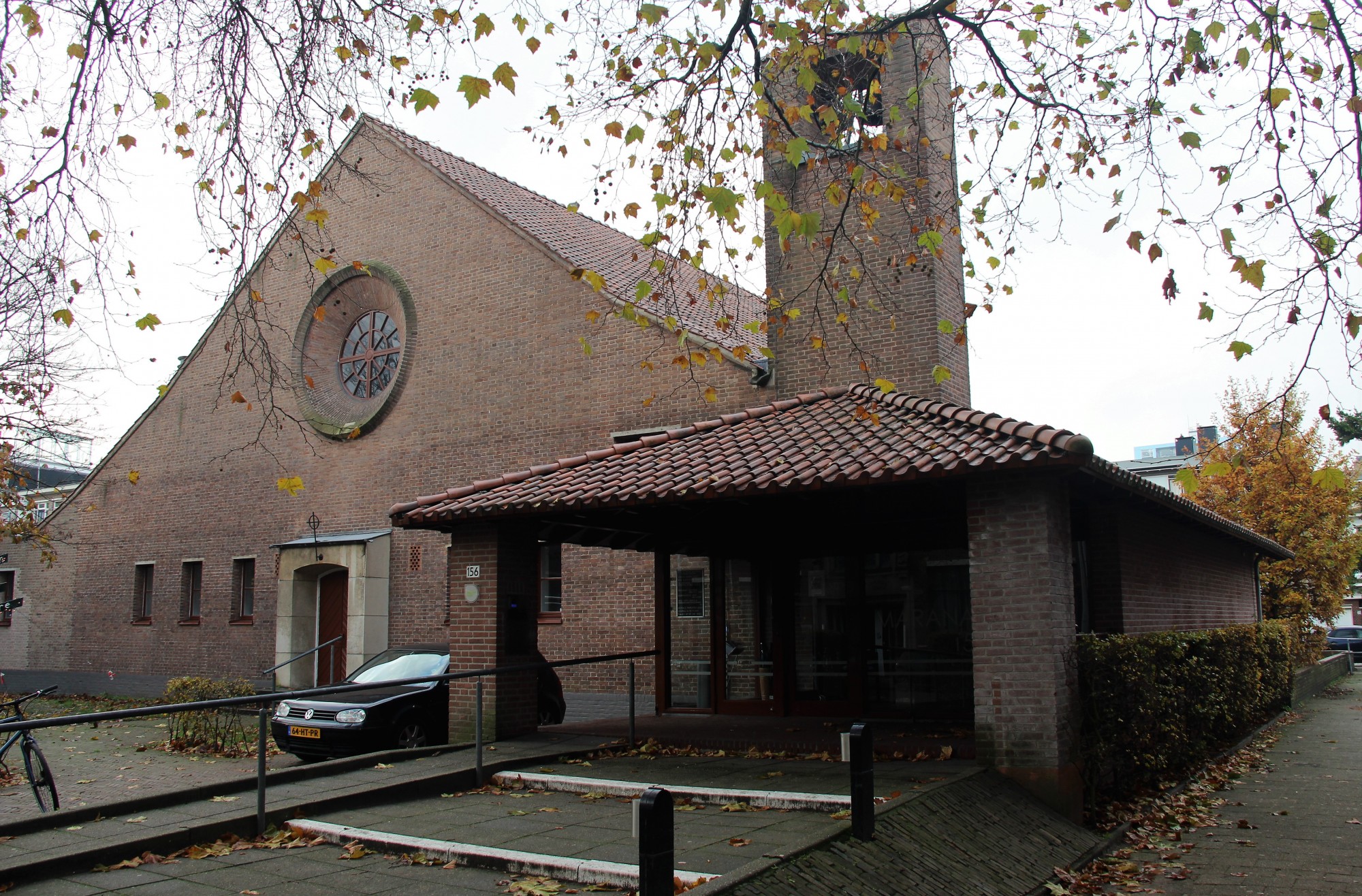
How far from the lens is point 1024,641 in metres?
8.55

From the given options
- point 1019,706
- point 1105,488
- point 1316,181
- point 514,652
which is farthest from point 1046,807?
point 514,652

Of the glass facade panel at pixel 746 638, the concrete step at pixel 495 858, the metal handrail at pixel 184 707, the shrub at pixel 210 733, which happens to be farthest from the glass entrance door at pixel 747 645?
the concrete step at pixel 495 858

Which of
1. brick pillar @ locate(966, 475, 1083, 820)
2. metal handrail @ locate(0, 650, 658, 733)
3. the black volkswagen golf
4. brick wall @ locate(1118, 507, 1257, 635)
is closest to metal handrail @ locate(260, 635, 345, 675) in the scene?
the black volkswagen golf

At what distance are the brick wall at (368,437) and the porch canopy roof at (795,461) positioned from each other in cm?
482

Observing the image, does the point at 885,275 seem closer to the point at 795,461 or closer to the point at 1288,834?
the point at 795,461

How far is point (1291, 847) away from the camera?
809 centimetres

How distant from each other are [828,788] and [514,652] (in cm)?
460

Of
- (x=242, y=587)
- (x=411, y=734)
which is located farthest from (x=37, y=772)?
(x=242, y=587)

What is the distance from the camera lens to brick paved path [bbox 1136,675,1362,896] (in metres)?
→ 7.04

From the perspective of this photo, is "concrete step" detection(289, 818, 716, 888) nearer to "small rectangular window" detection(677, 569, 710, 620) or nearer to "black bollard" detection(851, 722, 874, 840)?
"black bollard" detection(851, 722, 874, 840)

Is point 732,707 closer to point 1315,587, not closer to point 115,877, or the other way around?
point 115,877

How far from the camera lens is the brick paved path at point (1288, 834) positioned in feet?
23.1

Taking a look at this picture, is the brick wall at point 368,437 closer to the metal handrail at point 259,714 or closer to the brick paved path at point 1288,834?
the metal handrail at point 259,714

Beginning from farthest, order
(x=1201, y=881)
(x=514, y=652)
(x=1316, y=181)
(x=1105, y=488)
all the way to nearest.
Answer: (x=514, y=652)
(x=1105, y=488)
(x=1201, y=881)
(x=1316, y=181)
